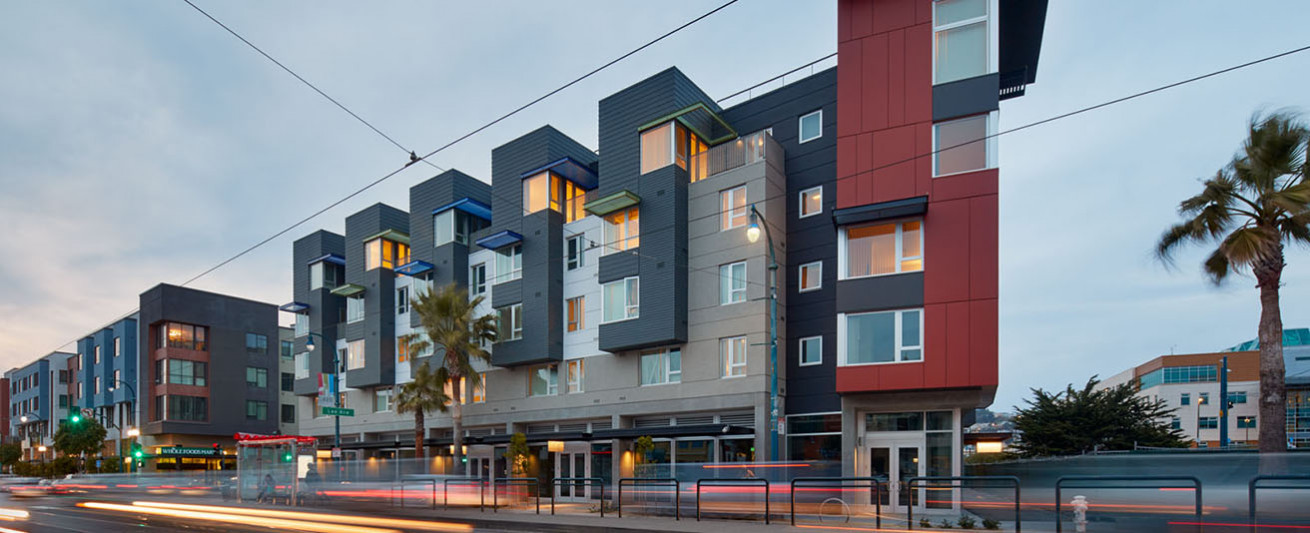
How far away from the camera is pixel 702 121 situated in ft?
105

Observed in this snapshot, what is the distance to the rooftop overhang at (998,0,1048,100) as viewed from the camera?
84.1 feet

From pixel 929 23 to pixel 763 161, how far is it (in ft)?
25.9

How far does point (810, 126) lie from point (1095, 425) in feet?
69.4

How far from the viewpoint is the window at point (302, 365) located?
5056 centimetres

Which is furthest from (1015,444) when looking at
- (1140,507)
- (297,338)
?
(297,338)

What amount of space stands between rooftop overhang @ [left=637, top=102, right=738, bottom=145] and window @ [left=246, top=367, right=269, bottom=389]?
5810 centimetres

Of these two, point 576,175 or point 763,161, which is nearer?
point 763,161

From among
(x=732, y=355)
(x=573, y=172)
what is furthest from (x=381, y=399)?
(x=732, y=355)

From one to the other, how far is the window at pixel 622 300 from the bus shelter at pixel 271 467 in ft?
41.2

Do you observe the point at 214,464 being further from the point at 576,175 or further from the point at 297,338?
the point at 576,175

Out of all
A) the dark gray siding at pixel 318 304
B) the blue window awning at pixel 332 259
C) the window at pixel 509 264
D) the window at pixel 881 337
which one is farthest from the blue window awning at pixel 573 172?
the dark gray siding at pixel 318 304

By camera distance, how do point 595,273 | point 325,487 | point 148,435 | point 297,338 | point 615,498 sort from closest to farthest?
point 615,498, point 325,487, point 595,273, point 297,338, point 148,435

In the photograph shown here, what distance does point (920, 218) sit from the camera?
22.7 metres

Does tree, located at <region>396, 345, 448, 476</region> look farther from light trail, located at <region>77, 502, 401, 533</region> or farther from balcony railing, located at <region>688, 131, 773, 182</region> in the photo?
balcony railing, located at <region>688, 131, 773, 182</region>
